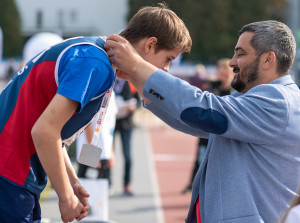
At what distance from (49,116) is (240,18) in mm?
47806

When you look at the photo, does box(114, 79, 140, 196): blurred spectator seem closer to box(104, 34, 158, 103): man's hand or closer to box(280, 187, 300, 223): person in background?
box(104, 34, 158, 103): man's hand

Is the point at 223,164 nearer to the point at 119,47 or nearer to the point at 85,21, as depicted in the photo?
the point at 119,47

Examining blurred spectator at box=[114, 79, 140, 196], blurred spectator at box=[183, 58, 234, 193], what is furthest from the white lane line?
blurred spectator at box=[183, 58, 234, 193]

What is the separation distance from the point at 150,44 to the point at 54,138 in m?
0.70

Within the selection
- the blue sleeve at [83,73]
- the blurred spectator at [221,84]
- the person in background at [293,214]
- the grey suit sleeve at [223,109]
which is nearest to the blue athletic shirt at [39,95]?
the blue sleeve at [83,73]

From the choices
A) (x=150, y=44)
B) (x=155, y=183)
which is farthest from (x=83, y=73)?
(x=155, y=183)

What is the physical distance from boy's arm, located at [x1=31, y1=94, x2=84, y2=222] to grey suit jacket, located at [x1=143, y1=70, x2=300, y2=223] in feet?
1.23

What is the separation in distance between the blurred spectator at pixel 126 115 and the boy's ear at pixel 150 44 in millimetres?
5235

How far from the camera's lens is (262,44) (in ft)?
8.89

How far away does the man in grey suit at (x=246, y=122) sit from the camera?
2.42 m

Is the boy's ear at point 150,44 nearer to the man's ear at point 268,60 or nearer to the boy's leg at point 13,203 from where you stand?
the man's ear at point 268,60

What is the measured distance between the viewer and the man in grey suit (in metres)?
2.42

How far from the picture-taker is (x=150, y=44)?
106 inches

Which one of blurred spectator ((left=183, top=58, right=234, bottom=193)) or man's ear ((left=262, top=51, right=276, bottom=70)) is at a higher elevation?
man's ear ((left=262, top=51, right=276, bottom=70))
